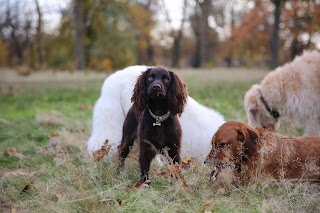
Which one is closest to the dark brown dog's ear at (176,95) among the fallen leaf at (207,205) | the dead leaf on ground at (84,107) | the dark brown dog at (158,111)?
the dark brown dog at (158,111)

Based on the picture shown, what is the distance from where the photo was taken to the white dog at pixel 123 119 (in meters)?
5.26

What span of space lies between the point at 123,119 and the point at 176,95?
1379mm

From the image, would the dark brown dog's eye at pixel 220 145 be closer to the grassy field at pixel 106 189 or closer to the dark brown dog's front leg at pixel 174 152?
the grassy field at pixel 106 189

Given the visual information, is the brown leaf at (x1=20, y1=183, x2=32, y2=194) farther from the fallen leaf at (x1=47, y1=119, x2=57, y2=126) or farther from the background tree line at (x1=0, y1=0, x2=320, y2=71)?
the background tree line at (x1=0, y1=0, x2=320, y2=71)

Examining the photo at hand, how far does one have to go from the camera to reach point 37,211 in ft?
11.2

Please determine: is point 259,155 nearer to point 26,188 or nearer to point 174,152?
point 174,152

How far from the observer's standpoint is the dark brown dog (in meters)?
4.17

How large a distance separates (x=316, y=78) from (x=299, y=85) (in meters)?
0.27

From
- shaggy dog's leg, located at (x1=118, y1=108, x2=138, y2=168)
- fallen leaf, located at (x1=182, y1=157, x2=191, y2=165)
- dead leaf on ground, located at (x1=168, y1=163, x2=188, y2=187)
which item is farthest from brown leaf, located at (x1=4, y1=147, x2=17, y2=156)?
dead leaf on ground, located at (x1=168, y1=163, x2=188, y2=187)

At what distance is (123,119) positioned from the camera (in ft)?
18.0

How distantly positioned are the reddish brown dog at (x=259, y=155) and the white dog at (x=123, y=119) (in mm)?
1182

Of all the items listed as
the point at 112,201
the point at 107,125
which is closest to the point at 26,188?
the point at 112,201

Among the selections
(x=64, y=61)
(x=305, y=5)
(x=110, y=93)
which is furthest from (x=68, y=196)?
(x=64, y=61)

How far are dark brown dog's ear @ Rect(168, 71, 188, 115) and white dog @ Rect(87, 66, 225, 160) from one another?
3.24 ft
